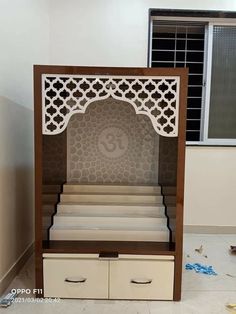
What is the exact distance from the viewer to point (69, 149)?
2479 millimetres

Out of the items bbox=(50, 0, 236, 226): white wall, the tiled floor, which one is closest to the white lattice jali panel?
the tiled floor

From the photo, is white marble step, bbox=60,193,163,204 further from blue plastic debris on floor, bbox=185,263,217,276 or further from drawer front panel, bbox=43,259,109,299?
blue plastic debris on floor, bbox=185,263,217,276

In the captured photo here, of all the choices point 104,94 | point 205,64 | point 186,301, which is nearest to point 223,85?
point 205,64

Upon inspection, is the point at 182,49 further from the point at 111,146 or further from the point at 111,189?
the point at 111,189

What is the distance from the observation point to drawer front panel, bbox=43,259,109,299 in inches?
70.6

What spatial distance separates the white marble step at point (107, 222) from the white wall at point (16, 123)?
373 millimetres

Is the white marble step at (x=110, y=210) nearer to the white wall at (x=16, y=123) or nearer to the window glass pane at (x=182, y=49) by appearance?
the white wall at (x=16, y=123)

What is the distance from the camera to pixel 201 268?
91.7 inches

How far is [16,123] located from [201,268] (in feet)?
6.11

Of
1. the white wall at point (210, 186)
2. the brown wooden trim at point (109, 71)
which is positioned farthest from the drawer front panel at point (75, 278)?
the white wall at point (210, 186)

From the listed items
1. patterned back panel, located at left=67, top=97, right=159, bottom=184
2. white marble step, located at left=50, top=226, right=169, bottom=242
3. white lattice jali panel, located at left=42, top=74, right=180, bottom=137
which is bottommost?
white marble step, located at left=50, top=226, right=169, bottom=242

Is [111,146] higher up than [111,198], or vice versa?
[111,146]

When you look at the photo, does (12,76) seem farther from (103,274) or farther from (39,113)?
(103,274)

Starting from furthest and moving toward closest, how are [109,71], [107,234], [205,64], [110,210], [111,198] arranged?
[205,64]
[111,198]
[110,210]
[107,234]
[109,71]
